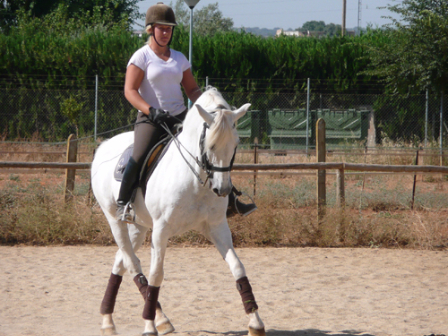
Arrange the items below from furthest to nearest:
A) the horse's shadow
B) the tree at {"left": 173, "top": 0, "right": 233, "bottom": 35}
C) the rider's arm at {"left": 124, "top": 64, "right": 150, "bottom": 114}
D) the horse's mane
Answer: the tree at {"left": 173, "top": 0, "right": 233, "bottom": 35}, the horse's shadow, the rider's arm at {"left": 124, "top": 64, "right": 150, "bottom": 114}, the horse's mane

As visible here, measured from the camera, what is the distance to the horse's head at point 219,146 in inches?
132

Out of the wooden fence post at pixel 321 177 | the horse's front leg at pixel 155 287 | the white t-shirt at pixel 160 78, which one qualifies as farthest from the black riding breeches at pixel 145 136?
the wooden fence post at pixel 321 177

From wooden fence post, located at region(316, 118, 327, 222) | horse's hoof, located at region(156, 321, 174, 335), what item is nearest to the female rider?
horse's hoof, located at region(156, 321, 174, 335)

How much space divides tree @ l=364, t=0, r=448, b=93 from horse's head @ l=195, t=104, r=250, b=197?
12774 millimetres

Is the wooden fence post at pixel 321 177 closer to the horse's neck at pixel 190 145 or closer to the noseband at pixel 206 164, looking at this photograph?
the horse's neck at pixel 190 145

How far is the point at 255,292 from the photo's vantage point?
566 centimetres

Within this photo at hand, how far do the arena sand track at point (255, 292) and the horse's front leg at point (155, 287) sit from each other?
29cm

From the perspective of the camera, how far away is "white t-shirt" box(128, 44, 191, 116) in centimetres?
411

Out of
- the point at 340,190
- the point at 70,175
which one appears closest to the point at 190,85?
the point at 340,190

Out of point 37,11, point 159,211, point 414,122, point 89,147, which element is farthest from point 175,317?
point 37,11

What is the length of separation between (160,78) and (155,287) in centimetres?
163

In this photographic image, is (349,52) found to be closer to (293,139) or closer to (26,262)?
(293,139)

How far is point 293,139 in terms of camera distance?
1709cm

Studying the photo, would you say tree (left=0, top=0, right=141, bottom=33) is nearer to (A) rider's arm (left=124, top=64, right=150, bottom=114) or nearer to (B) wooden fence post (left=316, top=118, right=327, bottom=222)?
(B) wooden fence post (left=316, top=118, right=327, bottom=222)
